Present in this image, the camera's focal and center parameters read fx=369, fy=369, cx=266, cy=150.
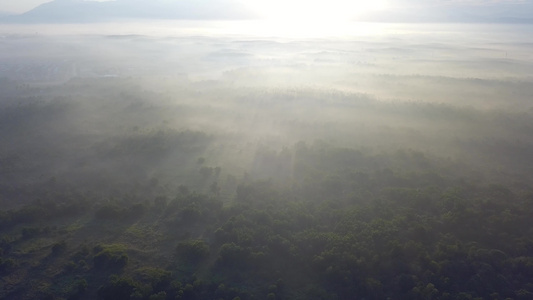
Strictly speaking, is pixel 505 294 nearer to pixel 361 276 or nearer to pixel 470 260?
pixel 470 260

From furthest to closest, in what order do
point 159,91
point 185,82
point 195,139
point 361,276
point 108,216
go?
point 185,82, point 159,91, point 195,139, point 108,216, point 361,276

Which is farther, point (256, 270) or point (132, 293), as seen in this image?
point (256, 270)

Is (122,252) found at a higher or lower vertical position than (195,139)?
lower

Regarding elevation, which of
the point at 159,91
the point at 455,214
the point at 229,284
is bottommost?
the point at 229,284

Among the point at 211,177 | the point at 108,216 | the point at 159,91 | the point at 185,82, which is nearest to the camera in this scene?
the point at 108,216

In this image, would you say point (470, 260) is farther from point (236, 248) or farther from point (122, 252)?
point (122, 252)

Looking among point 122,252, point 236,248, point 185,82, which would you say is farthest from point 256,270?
point 185,82
